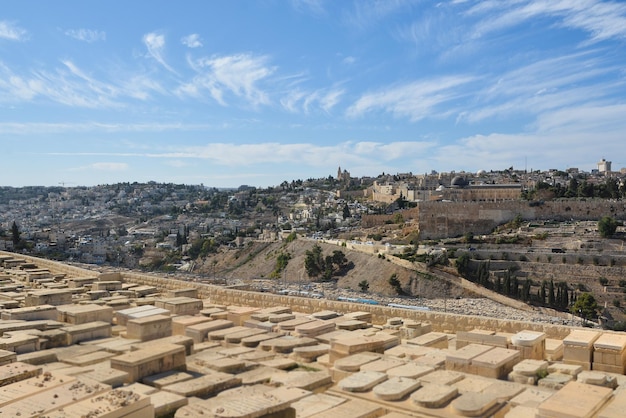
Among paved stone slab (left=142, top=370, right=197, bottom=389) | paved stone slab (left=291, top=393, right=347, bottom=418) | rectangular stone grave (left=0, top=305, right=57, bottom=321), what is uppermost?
rectangular stone grave (left=0, top=305, right=57, bottom=321)

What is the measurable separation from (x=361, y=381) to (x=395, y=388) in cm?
29

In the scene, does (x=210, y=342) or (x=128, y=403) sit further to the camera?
(x=210, y=342)

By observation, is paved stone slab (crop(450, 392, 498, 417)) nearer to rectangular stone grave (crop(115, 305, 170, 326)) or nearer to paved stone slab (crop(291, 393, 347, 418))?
paved stone slab (crop(291, 393, 347, 418))

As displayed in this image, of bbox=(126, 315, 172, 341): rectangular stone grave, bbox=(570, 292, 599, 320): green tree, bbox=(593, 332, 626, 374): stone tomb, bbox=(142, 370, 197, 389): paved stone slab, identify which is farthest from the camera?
bbox=(570, 292, 599, 320): green tree

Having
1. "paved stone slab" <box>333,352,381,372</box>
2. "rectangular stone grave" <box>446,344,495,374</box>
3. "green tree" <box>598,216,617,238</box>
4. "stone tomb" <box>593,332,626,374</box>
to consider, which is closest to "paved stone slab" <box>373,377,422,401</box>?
"paved stone slab" <box>333,352,381,372</box>

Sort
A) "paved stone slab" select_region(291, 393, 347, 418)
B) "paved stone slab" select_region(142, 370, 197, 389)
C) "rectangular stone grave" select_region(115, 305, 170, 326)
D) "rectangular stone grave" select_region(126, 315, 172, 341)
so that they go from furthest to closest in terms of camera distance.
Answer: "rectangular stone grave" select_region(115, 305, 170, 326), "rectangular stone grave" select_region(126, 315, 172, 341), "paved stone slab" select_region(142, 370, 197, 389), "paved stone slab" select_region(291, 393, 347, 418)

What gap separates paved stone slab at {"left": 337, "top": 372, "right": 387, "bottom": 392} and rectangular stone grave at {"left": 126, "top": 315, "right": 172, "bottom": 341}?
7.02 feet

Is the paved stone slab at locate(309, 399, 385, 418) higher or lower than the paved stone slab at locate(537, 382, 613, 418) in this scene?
lower

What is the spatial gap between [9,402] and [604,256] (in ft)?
108

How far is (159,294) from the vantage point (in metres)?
8.70

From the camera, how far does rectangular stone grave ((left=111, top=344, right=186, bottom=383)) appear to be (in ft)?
13.8

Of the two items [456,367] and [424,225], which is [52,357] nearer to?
[456,367]

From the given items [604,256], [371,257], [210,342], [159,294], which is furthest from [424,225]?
[210,342]

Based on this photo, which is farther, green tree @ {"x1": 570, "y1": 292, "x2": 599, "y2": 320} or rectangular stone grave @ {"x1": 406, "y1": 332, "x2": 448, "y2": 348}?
green tree @ {"x1": 570, "y1": 292, "x2": 599, "y2": 320}
